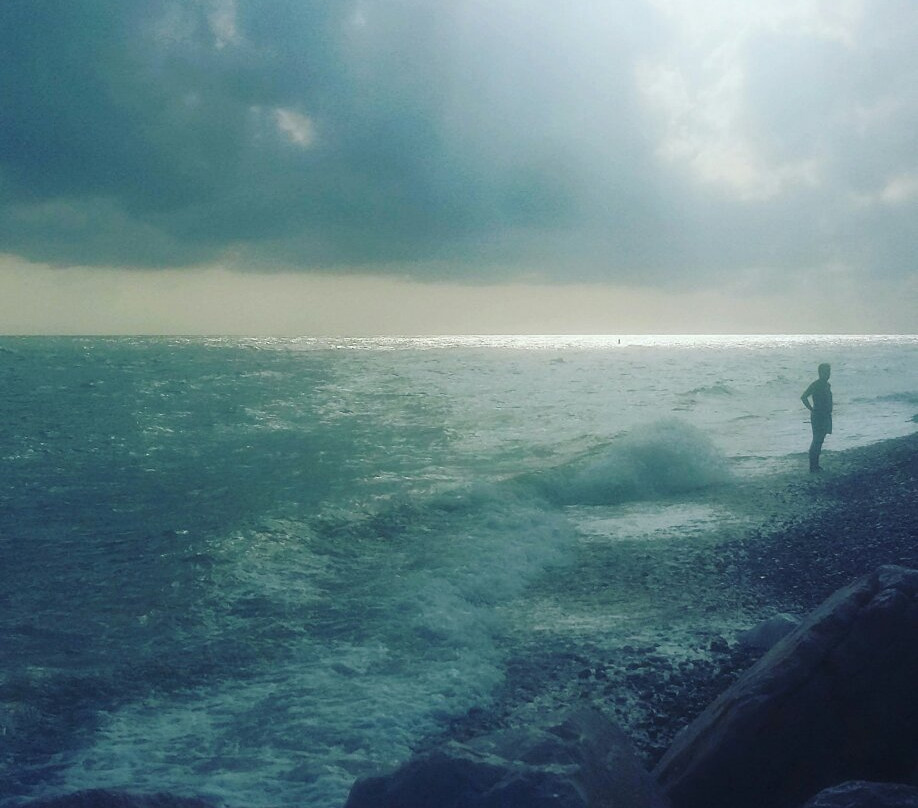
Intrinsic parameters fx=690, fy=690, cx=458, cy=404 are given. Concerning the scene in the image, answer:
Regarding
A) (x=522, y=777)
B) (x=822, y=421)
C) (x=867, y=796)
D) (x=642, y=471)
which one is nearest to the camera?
(x=867, y=796)

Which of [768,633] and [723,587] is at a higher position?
[768,633]

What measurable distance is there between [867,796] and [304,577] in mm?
9480

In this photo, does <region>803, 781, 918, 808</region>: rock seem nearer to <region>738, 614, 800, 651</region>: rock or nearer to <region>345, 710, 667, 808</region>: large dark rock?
<region>345, 710, 667, 808</region>: large dark rock

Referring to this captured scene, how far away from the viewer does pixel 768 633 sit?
301 inches

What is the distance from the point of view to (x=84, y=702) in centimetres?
727

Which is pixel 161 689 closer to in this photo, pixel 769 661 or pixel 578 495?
pixel 769 661

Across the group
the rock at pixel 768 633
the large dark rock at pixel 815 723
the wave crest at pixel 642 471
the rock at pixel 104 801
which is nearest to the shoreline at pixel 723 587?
the rock at pixel 768 633

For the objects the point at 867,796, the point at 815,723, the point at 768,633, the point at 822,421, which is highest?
the point at 822,421

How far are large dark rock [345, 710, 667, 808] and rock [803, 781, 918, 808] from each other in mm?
1082

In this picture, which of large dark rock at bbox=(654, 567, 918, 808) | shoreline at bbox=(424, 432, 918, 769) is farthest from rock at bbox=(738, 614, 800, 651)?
large dark rock at bbox=(654, 567, 918, 808)

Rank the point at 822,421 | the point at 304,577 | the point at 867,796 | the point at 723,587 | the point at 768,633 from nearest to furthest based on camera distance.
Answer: the point at 867,796, the point at 768,633, the point at 723,587, the point at 304,577, the point at 822,421

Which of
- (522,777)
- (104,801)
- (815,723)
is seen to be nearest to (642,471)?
(815,723)

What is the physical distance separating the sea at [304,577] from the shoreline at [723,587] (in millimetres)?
286

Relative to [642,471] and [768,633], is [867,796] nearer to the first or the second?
[768,633]
